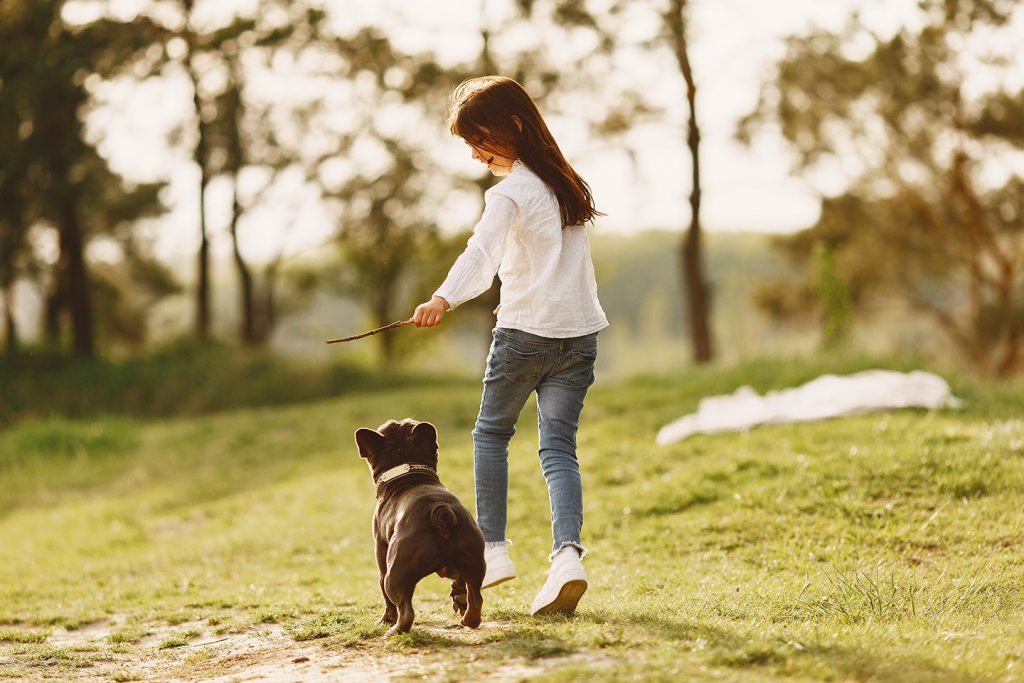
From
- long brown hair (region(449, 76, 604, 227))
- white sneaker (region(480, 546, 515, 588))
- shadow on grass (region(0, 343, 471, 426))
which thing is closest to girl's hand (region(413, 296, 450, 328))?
long brown hair (region(449, 76, 604, 227))

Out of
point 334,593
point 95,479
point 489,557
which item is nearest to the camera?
point 489,557

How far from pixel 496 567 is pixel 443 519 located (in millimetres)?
536

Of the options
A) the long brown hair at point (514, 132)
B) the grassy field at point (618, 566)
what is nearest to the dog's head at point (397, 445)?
the grassy field at point (618, 566)

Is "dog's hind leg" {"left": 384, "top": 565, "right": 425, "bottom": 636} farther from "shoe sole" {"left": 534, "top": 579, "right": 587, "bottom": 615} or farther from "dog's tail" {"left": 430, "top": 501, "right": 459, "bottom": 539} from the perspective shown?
"shoe sole" {"left": 534, "top": 579, "right": 587, "bottom": 615}

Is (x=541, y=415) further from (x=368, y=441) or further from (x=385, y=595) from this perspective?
(x=385, y=595)

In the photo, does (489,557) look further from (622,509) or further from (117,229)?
Answer: (117,229)

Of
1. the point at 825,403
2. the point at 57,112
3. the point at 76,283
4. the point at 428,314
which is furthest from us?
the point at 76,283

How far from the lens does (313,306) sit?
127ft

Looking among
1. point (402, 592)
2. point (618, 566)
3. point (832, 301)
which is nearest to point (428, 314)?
point (402, 592)

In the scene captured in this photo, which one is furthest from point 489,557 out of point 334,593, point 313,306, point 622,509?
point 313,306

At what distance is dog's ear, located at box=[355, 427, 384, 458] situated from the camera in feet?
13.1

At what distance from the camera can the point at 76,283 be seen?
67.9ft

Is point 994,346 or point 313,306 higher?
point 313,306

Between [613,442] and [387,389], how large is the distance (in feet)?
34.3
